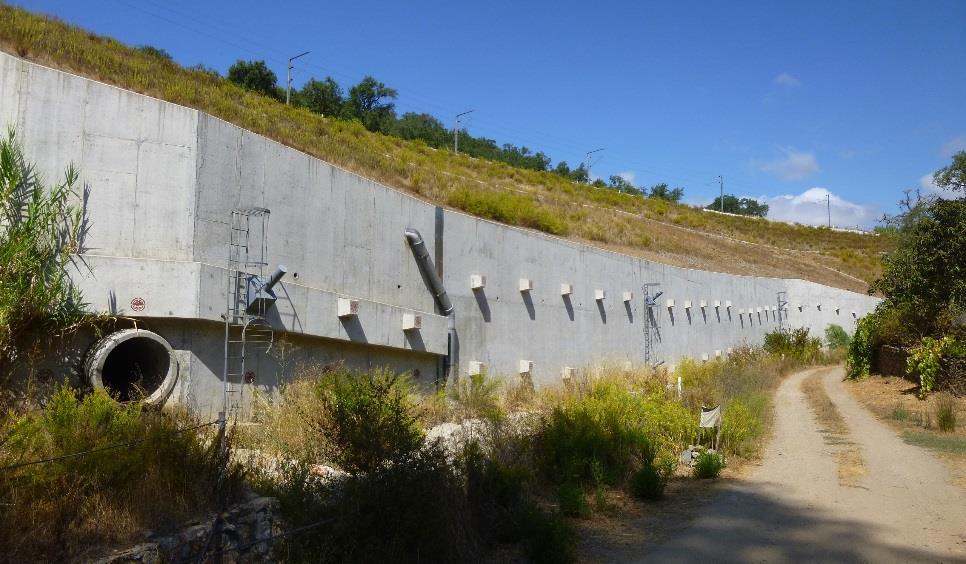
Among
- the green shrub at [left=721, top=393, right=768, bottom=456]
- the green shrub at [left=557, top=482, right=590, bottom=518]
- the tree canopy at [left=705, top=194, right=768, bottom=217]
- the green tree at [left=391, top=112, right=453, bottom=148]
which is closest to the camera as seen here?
the green shrub at [left=557, top=482, right=590, bottom=518]

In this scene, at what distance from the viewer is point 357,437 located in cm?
693

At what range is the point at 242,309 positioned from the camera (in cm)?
1066

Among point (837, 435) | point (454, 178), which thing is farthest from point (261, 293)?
point (454, 178)

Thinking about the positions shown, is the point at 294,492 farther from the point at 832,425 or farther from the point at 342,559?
the point at 832,425

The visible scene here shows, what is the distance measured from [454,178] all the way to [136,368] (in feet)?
79.8

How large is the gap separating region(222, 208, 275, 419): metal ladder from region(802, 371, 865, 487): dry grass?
792cm

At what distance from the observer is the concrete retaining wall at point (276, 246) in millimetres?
9898

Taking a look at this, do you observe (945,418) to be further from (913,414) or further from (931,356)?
(931,356)

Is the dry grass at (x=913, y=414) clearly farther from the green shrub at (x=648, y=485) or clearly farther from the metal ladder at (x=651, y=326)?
the metal ladder at (x=651, y=326)

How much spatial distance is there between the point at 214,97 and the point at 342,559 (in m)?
20.7

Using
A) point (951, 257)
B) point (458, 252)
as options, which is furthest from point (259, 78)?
point (951, 257)

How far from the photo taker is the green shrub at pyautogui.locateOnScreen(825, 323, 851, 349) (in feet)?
127

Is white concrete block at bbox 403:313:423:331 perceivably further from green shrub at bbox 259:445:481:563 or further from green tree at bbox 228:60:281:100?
green tree at bbox 228:60:281:100

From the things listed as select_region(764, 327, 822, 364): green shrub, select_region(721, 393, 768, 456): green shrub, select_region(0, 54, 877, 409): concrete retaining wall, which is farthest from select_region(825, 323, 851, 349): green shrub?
select_region(721, 393, 768, 456): green shrub
